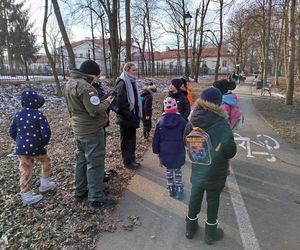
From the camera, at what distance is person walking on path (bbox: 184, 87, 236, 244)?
11.5 feet

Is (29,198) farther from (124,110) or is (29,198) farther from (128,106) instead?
(128,106)

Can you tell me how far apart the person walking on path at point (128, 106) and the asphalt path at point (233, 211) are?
0.62 m

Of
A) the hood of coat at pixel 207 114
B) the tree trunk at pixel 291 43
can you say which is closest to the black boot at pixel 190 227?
the hood of coat at pixel 207 114

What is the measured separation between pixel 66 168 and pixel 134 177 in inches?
54.6

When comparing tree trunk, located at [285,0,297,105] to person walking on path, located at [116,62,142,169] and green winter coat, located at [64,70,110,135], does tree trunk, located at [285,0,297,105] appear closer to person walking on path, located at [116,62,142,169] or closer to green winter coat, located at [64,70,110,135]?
person walking on path, located at [116,62,142,169]

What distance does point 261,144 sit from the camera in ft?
25.6

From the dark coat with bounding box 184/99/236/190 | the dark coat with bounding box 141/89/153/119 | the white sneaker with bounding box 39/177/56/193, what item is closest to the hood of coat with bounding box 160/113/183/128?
the dark coat with bounding box 184/99/236/190

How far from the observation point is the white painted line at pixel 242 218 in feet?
11.7

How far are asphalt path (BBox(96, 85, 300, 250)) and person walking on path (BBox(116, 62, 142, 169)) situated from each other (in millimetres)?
625

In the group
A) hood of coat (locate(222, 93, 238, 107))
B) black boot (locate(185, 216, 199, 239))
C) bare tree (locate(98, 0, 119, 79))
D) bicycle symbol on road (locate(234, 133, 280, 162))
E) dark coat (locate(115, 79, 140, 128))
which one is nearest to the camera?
black boot (locate(185, 216, 199, 239))

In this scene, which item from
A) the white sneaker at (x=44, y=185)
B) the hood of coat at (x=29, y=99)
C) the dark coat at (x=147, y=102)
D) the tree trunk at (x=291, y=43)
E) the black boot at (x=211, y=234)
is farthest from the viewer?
the tree trunk at (x=291, y=43)

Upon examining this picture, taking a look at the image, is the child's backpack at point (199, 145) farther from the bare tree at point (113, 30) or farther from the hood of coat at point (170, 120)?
the bare tree at point (113, 30)

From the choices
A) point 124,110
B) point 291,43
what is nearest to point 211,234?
point 124,110

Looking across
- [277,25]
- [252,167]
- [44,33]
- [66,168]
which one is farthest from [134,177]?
[277,25]
